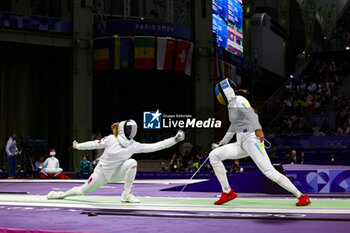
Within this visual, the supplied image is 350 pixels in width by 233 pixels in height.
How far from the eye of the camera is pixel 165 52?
93.3ft

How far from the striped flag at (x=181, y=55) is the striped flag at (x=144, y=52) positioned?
1.36 m

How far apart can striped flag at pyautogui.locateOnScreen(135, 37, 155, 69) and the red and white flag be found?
36 cm

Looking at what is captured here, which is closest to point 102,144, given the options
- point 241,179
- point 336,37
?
point 241,179

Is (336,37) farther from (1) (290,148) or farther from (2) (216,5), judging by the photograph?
(1) (290,148)

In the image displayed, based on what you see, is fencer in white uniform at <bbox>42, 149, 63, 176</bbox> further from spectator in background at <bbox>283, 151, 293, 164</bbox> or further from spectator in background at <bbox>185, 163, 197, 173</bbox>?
spectator in background at <bbox>283, 151, 293, 164</bbox>

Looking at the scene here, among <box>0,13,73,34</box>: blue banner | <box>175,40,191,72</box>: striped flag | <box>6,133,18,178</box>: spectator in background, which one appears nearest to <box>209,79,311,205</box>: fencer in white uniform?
<box>6,133,18,178</box>: spectator in background

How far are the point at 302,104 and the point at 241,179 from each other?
62.4ft

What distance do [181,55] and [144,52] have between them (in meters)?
2.01

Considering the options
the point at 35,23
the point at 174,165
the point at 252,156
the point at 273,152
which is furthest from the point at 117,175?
the point at 35,23

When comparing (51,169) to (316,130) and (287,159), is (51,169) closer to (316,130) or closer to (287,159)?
(287,159)

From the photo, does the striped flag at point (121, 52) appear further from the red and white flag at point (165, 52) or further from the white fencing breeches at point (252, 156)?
the white fencing breeches at point (252, 156)

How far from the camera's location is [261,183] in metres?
12.8

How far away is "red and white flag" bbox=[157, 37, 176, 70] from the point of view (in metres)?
28.2

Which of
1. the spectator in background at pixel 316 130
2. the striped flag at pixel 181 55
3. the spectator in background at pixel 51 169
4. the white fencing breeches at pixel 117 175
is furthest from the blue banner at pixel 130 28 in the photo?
the white fencing breeches at pixel 117 175
